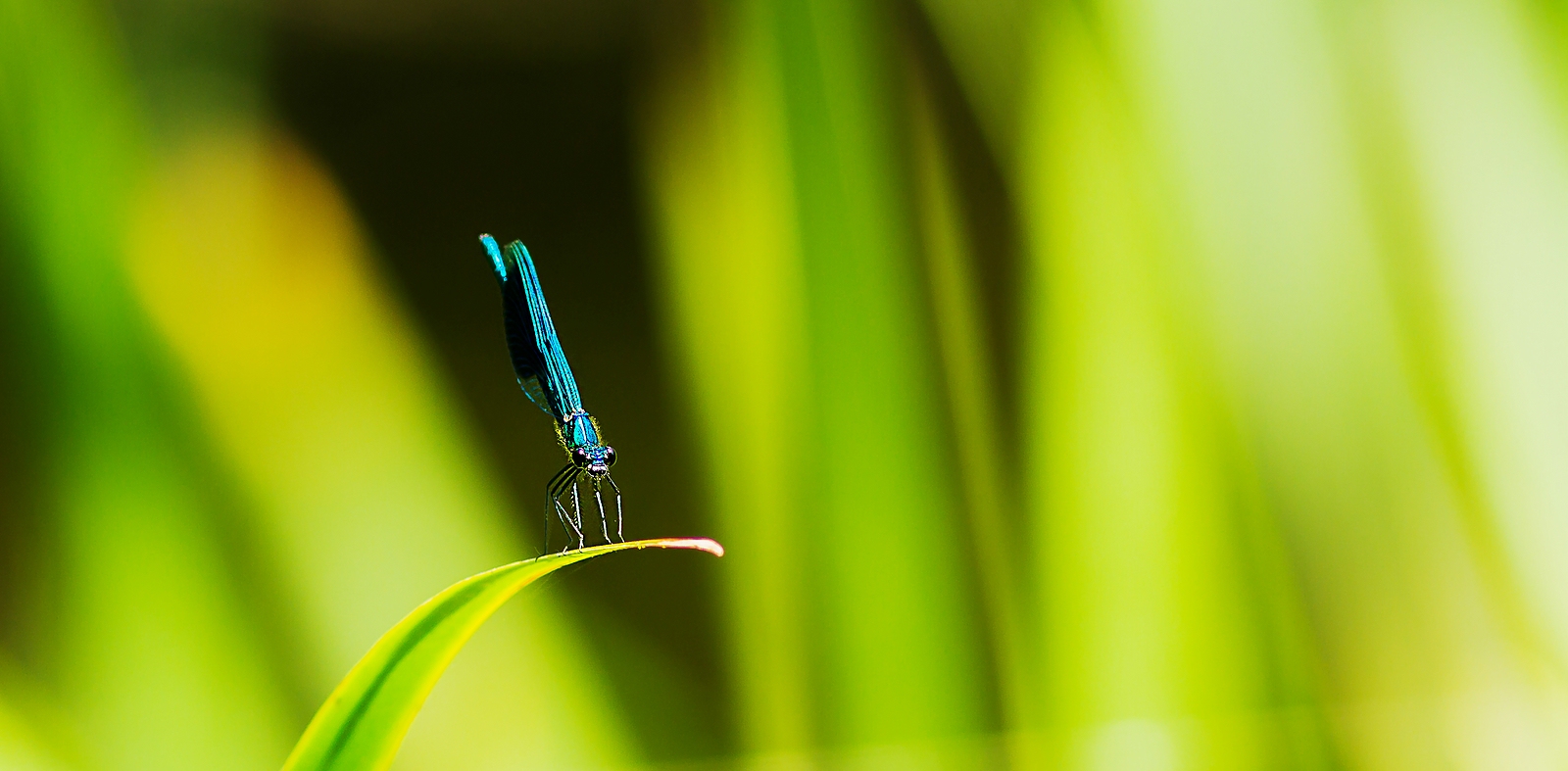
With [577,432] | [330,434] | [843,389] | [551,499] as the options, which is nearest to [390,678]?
[577,432]

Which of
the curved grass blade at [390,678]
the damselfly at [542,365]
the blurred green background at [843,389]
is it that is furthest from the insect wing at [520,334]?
the curved grass blade at [390,678]

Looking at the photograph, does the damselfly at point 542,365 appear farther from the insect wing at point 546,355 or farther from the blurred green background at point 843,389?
the blurred green background at point 843,389

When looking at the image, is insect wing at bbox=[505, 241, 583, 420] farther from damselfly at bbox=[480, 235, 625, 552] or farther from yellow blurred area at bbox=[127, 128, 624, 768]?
yellow blurred area at bbox=[127, 128, 624, 768]

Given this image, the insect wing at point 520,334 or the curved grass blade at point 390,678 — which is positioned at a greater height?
the insect wing at point 520,334

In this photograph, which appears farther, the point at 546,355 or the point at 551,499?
the point at 551,499

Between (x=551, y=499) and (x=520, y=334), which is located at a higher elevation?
(x=520, y=334)

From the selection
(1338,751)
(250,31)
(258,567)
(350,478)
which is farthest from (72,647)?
(1338,751)

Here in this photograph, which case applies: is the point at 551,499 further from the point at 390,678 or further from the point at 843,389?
the point at 390,678
